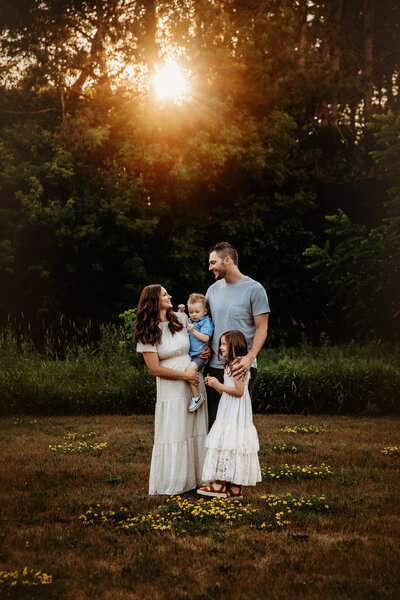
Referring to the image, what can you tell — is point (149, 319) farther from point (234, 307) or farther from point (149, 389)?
point (149, 389)

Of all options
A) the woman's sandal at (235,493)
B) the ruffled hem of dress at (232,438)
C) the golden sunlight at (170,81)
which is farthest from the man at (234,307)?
→ the golden sunlight at (170,81)

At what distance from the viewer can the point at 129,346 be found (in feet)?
41.9

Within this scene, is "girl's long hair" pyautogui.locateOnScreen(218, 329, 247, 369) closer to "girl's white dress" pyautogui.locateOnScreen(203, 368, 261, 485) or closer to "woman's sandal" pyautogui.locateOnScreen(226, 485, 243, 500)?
"girl's white dress" pyautogui.locateOnScreen(203, 368, 261, 485)

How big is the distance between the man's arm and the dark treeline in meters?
15.8

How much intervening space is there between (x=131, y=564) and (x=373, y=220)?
22090 mm

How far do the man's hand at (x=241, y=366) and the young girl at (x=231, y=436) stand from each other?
48 mm

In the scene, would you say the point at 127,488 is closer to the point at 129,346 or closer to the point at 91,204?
the point at 129,346

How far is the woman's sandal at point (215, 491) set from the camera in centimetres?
579

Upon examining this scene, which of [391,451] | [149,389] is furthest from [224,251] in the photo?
[149,389]

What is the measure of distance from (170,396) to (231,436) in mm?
737

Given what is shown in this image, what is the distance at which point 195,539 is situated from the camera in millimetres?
4809

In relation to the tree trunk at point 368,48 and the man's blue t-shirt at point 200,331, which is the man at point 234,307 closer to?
the man's blue t-shirt at point 200,331

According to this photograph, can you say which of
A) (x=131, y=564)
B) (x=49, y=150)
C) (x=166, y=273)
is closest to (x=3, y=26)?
(x=49, y=150)

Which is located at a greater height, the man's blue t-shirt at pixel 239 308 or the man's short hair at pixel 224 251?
the man's short hair at pixel 224 251
